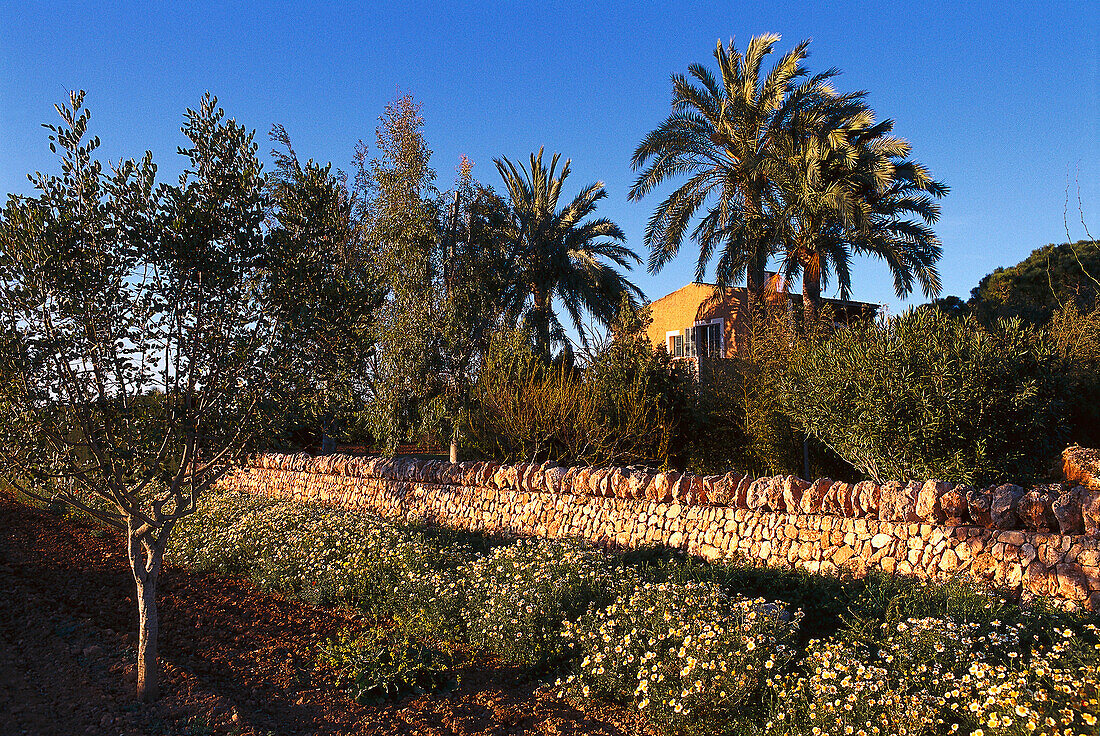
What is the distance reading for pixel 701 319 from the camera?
2538 cm

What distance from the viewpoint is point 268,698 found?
207 inches

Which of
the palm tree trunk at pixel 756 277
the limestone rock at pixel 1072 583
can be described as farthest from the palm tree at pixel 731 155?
the limestone rock at pixel 1072 583

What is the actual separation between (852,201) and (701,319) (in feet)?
33.1

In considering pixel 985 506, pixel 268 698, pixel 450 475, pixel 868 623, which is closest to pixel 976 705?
pixel 868 623

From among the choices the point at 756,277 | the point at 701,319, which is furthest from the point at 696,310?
the point at 756,277

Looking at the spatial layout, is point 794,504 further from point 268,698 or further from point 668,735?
point 268,698

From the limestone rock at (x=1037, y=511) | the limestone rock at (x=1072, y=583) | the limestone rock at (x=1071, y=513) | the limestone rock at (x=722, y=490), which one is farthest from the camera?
the limestone rock at (x=722, y=490)

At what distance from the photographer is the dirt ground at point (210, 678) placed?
188 inches

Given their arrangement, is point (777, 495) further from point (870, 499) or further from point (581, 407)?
point (581, 407)

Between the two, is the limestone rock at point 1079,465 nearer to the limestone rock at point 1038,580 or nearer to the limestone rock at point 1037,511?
the limestone rock at point 1037,511

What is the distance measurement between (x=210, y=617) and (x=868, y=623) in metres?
6.37

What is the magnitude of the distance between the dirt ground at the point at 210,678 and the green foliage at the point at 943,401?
509cm

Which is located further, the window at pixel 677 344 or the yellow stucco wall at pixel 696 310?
the window at pixel 677 344

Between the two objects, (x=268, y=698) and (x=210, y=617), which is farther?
(x=210, y=617)
